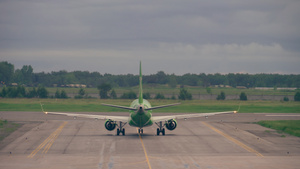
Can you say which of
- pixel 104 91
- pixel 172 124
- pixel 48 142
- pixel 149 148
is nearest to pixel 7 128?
pixel 48 142

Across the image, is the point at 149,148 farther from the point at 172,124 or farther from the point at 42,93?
the point at 42,93

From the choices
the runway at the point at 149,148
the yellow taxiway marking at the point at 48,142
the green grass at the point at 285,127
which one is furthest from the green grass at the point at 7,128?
the green grass at the point at 285,127

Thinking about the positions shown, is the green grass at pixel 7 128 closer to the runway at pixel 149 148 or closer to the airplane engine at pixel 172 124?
the runway at pixel 149 148

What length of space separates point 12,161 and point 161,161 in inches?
549

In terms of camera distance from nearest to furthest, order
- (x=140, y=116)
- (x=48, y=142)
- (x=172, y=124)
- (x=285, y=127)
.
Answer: (x=140, y=116)
(x=48, y=142)
(x=172, y=124)
(x=285, y=127)

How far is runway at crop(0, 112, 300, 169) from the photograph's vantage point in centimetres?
3788

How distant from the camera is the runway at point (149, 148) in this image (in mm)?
37875

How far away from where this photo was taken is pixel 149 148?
152 feet

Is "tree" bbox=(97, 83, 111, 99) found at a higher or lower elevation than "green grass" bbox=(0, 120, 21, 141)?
higher

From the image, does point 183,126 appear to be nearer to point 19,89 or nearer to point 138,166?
point 138,166

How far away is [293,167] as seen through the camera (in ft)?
120

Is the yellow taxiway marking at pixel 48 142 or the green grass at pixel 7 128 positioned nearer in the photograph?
the yellow taxiway marking at pixel 48 142

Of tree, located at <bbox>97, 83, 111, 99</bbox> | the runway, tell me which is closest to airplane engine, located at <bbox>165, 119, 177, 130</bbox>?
the runway

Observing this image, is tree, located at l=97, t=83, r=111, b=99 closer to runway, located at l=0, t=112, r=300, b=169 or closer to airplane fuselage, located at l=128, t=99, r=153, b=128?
runway, located at l=0, t=112, r=300, b=169
